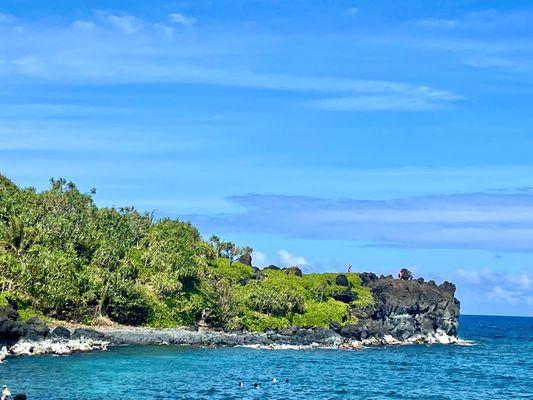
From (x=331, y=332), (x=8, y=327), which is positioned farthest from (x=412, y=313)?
(x=8, y=327)

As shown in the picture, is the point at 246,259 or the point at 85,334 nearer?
the point at 85,334

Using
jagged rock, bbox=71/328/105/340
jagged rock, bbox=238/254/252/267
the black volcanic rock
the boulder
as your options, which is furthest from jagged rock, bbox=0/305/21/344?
the boulder

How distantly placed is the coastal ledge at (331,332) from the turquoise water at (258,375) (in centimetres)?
487

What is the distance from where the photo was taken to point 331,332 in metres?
132

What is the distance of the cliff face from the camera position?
150 m

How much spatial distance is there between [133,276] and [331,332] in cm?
3660

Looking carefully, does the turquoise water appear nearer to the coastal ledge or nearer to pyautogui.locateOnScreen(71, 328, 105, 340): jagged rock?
pyautogui.locateOnScreen(71, 328, 105, 340): jagged rock

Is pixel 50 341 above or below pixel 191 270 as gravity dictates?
below

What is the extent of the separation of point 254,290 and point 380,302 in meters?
29.0

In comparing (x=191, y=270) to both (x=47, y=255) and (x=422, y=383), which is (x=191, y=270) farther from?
(x=422, y=383)

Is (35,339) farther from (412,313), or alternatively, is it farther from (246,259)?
(412,313)

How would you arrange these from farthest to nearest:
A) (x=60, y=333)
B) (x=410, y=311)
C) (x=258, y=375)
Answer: (x=410, y=311) → (x=60, y=333) → (x=258, y=375)

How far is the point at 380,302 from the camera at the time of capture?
155 m

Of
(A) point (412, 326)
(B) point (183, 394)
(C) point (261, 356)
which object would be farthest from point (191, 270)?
(B) point (183, 394)
